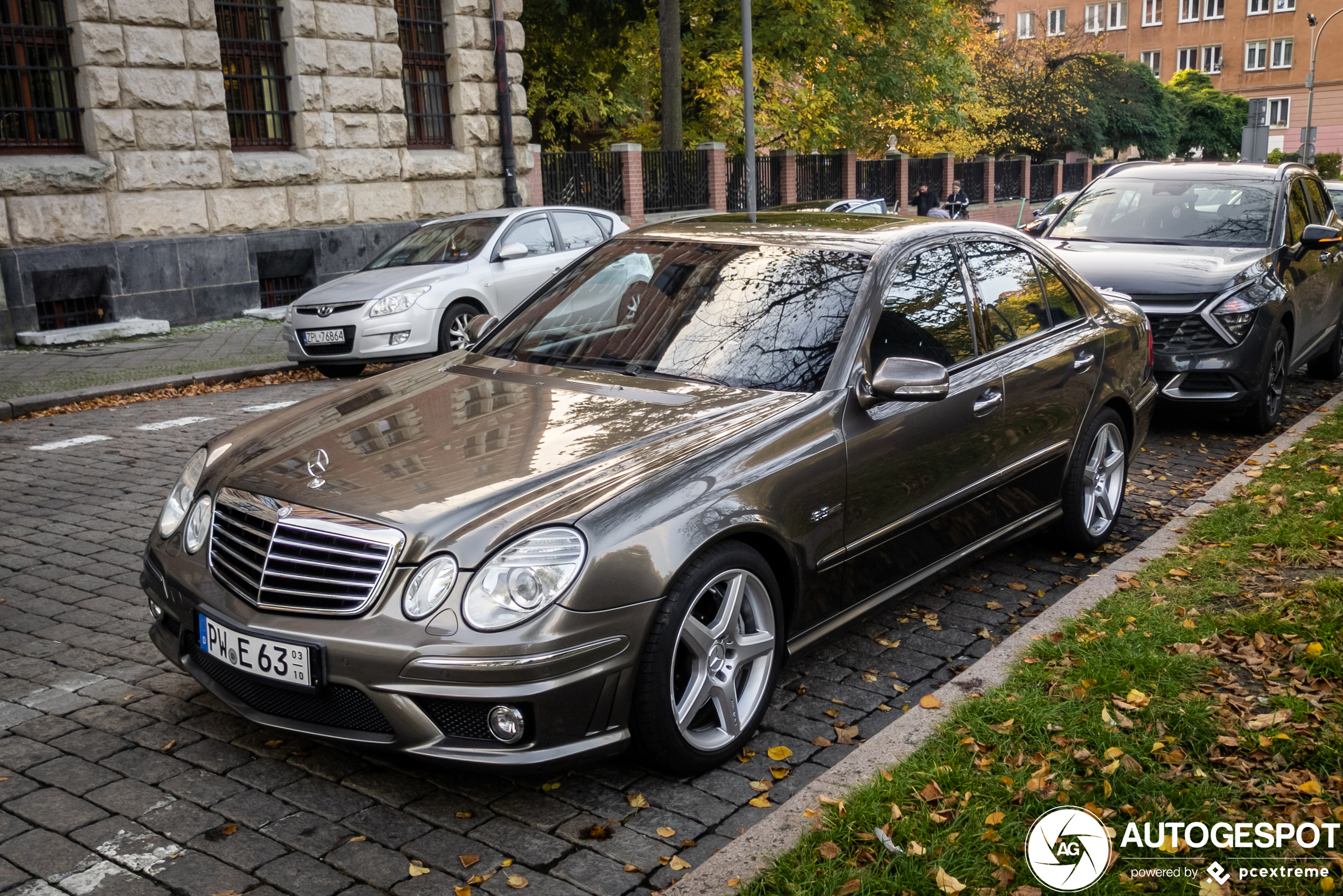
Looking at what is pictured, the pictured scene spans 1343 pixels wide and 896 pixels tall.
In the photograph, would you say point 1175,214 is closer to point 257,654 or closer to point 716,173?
point 257,654

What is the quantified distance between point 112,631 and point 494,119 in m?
16.2

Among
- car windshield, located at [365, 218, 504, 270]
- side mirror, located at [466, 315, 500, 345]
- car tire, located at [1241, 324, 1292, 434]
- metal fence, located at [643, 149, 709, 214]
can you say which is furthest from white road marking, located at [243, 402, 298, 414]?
metal fence, located at [643, 149, 709, 214]

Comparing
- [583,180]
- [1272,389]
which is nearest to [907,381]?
[1272,389]

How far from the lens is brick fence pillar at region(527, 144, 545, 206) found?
2072 centimetres

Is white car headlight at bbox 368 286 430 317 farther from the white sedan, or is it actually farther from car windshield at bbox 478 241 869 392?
car windshield at bbox 478 241 869 392

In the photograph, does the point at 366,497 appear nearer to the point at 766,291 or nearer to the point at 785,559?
the point at 785,559

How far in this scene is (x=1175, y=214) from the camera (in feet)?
31.9

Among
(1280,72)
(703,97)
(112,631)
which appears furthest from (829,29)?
(1280,72)

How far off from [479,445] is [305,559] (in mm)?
696

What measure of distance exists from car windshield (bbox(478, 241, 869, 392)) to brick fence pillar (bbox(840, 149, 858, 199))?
2740 cm

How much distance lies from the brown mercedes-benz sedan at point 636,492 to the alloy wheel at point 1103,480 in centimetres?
23

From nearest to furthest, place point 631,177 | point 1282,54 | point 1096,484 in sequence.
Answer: point 1096,484, point 631,177, point 1282,54

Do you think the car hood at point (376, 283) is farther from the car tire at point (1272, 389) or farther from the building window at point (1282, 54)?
the building window at point (1282, 54)

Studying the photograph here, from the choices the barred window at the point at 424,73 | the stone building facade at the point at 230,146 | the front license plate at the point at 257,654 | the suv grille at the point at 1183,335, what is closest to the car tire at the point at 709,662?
the front license plate at the point at 257,654
